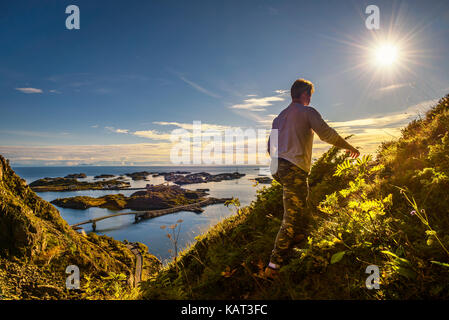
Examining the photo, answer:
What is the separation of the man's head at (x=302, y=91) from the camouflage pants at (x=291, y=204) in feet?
3.56

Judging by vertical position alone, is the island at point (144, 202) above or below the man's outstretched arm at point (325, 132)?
below

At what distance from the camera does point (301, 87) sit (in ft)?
11.6

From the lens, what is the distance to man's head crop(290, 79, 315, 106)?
352 centimetres

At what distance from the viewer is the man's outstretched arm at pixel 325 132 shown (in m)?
3.19

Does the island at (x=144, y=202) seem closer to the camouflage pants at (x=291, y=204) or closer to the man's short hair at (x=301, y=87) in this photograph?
the camouflage pants at (x=291, y=204)

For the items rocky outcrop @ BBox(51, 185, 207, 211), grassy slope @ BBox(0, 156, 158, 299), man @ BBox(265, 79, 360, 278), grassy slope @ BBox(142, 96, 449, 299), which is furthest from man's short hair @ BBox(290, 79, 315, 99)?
rocky outcrop @ BBox(51, 185, 207, 211)

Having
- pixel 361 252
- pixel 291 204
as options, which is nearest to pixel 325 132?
pixel 291 204

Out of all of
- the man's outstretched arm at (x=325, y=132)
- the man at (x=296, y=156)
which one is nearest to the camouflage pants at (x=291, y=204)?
the man at (x=296, y=156)

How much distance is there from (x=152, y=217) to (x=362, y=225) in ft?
202

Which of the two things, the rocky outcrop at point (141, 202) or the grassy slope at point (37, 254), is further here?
the rocky outcrop at point (141, 202)

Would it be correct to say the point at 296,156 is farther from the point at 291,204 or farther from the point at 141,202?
the point at 141,202

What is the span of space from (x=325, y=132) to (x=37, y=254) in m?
5.77

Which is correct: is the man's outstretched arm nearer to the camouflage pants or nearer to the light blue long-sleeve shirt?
the light blue long-sleeve shirt

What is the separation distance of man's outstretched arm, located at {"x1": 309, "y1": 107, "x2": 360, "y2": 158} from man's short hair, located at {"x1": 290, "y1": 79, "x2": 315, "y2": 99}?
414mm
